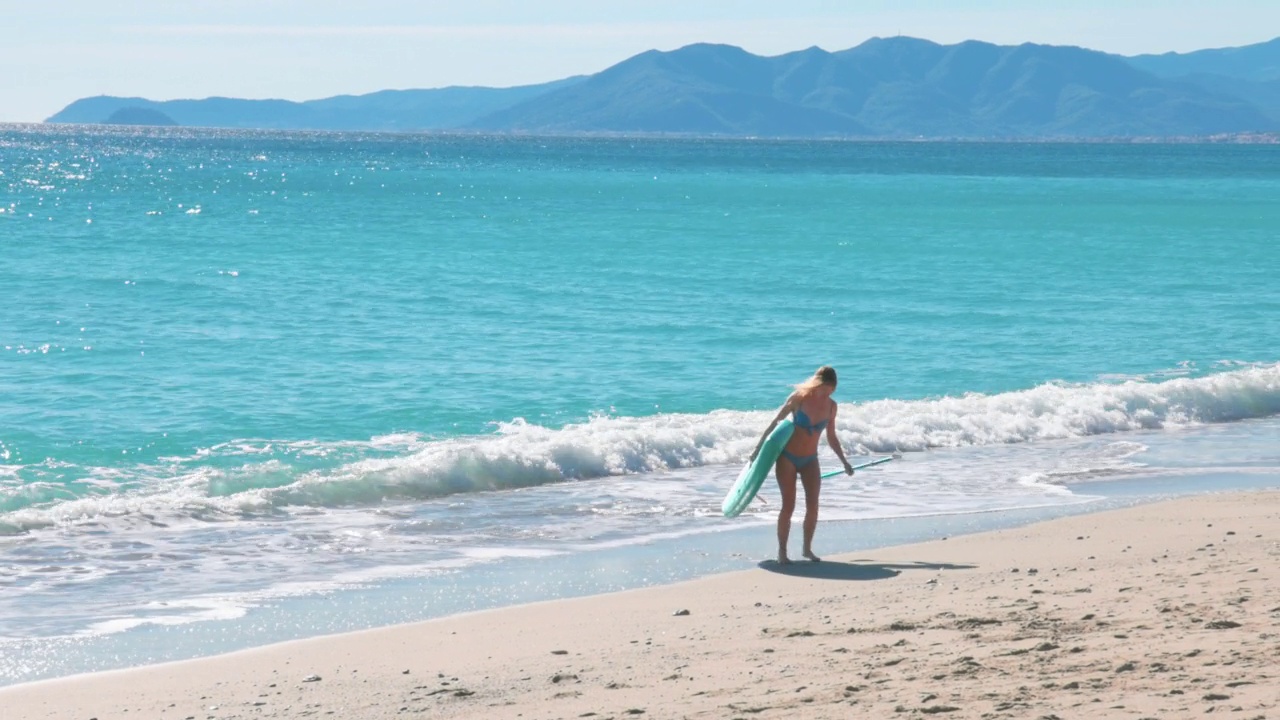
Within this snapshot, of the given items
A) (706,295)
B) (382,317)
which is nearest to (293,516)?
(382,317)

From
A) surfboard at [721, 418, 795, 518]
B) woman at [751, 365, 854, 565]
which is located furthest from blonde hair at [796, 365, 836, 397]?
surfboard at [721, 418, 795, 518]

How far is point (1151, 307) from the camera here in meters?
27.8

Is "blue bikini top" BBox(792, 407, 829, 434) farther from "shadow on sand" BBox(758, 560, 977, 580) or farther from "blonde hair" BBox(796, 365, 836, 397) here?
"shadow on sand" BBox(758, 560, 977, 580)

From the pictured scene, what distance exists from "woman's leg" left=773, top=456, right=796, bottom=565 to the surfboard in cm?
8

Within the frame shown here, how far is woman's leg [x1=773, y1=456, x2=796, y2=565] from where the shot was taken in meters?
10.0

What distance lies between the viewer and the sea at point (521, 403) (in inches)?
406

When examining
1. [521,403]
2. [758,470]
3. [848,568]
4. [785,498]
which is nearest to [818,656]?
[848,568]

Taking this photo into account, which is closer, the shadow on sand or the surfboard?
the shadow on sand

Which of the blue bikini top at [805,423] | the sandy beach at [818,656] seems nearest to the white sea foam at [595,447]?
the blue bikini top at [805,423]

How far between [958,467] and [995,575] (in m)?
5.91

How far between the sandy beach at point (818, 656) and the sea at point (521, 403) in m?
0.86

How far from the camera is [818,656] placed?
6.92 m

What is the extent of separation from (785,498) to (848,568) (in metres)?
0.71

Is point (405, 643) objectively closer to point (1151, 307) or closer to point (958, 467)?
point (958, 467)
